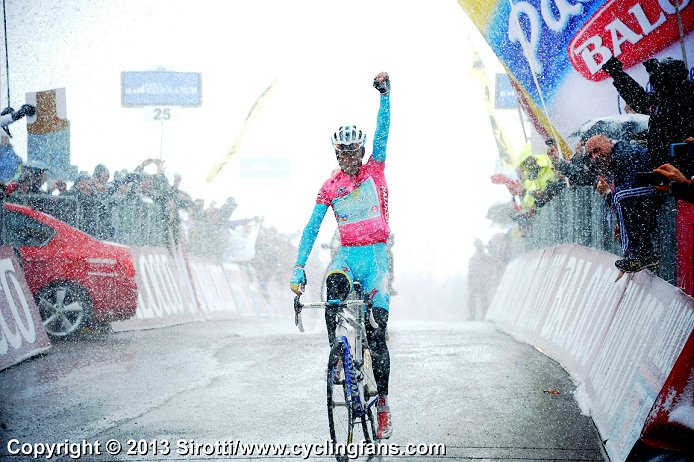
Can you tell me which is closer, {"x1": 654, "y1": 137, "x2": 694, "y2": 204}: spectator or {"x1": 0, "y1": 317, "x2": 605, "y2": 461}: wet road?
{"x1": 654, "y1": 137, "x2": 694, "y2": 204}: spectator

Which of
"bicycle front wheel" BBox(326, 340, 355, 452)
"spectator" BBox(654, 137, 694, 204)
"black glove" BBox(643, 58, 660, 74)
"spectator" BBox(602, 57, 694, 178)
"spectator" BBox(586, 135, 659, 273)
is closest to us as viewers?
"spectator" BBox(654, 137, 694, 204)

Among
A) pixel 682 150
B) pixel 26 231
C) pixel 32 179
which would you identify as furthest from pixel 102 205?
pixel 682 150

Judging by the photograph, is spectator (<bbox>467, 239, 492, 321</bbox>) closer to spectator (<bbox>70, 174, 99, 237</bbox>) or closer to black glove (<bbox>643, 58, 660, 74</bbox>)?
spectator (<bbox>70, 174, 99, 237</bbox>)

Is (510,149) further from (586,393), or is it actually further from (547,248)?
(586,393)

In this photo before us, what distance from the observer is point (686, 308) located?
169 inches

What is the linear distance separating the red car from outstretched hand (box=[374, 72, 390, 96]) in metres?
6.88

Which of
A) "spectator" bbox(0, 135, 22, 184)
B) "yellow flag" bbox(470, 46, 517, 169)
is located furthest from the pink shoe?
"yellow flag" bbox(470, 46, 517, 169)

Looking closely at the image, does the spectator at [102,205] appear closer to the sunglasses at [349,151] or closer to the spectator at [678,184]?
the sunglasses at [349,151]

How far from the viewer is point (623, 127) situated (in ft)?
24.6

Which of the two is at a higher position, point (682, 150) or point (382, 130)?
point (382, 130)

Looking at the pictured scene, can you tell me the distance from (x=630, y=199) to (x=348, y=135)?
260 cm

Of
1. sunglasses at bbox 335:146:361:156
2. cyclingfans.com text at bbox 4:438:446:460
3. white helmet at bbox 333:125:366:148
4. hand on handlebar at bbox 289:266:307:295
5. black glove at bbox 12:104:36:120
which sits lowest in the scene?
cyclingfans.com text at bbox 4:438:446:460

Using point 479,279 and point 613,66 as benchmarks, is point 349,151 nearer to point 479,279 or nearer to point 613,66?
point 613,66

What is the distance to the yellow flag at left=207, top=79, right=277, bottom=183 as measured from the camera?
23.3 metres
